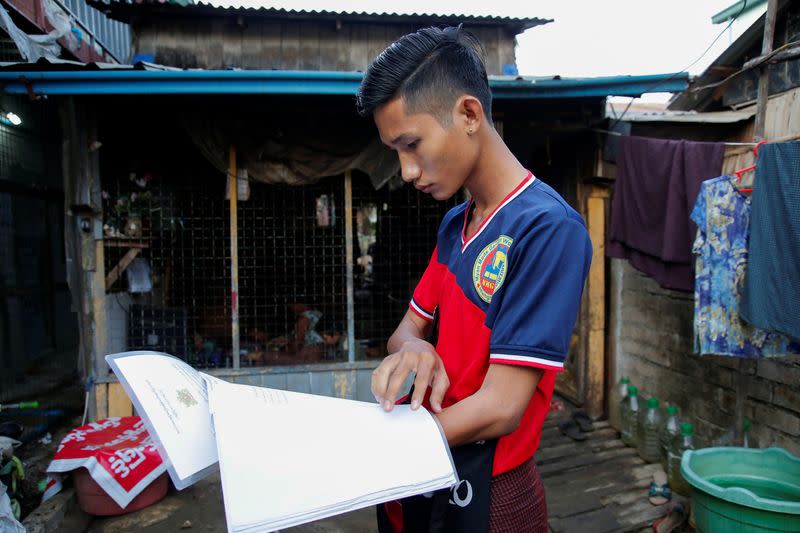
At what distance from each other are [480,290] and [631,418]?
15.2 feet

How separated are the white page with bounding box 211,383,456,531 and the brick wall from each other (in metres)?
3.50

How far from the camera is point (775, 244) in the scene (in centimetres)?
283

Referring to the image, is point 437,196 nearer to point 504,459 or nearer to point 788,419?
point 504,459

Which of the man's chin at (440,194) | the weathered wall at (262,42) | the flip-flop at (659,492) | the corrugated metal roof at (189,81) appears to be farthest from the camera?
the weathered wall at (262,42)

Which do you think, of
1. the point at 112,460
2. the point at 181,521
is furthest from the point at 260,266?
the point at 181,521

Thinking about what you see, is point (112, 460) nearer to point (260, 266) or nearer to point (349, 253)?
point (260, 266)

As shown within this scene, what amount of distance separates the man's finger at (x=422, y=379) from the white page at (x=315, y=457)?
24 mm

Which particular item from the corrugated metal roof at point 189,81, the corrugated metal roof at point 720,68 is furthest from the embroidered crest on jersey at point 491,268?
the corrugated metal roof at point 720,68

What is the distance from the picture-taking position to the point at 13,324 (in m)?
5.14

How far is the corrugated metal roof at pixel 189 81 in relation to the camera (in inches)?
141

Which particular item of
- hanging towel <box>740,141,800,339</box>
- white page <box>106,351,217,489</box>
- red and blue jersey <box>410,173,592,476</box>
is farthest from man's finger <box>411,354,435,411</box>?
hanging towel <box>740,141,800,339</box>

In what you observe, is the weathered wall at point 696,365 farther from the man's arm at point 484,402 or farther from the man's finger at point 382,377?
the man's finger at point 382,377

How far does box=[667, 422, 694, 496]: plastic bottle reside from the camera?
13.4 feet

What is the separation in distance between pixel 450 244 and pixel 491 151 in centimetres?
33
